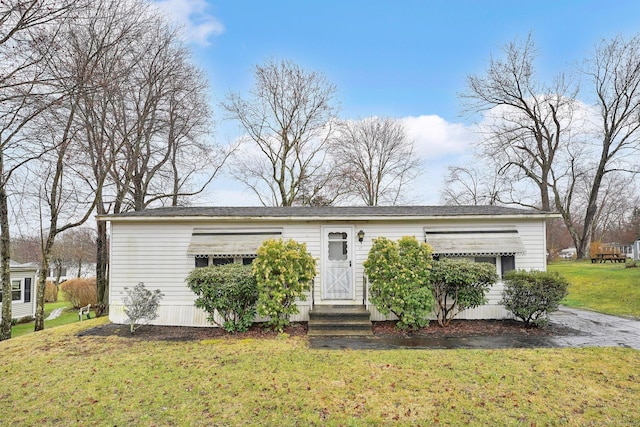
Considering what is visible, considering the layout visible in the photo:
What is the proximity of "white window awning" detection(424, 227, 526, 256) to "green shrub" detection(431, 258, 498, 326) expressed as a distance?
49 cm

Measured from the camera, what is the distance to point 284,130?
23484mm

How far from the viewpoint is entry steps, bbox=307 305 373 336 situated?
8547mm

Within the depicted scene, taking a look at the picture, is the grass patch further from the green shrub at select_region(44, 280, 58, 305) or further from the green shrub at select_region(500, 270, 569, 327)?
the green shrub at select_region(44, 280, 58, 305)

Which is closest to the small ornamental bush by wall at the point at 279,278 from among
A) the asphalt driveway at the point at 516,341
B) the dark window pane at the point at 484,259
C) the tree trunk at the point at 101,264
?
the asphalt driveway at the point at 516,341

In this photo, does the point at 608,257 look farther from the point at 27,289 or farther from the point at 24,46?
the point at 27,289

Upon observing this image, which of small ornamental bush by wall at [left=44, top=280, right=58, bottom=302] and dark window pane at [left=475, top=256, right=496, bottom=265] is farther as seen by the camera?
small ornamental bush by wall at [left=44, top=280, right=58, bottom=302]

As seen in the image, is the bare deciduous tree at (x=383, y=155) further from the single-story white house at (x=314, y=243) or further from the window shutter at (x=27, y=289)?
the window shutter at (x=27, y=289)

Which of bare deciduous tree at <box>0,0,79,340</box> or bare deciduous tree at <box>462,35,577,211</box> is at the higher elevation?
bare deciduous tree at <box>462,35,577,211</box>

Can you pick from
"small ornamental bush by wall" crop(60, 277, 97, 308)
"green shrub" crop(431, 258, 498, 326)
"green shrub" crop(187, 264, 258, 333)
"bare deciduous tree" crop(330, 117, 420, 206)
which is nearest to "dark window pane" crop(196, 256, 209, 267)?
"green shrub" crop(187, 264, 258, 333)

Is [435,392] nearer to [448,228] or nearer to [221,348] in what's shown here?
[221,348]

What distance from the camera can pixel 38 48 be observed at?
6.28 metres

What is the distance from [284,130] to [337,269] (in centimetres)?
1540

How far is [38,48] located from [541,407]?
31.0 feet

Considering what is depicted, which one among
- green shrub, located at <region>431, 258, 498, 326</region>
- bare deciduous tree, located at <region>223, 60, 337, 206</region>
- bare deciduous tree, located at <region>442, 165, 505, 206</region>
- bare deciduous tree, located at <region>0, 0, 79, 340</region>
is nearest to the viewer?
bare deciduous tree, located at <region>0, 0, 79, 340</region>
